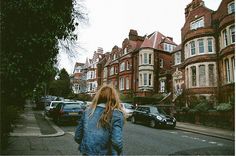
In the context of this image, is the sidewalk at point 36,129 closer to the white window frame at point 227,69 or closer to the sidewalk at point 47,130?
the sidewalk at point 47,130

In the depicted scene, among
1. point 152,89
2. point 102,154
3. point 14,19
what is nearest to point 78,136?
point 102,154

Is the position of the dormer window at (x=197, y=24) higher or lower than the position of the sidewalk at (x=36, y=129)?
higher

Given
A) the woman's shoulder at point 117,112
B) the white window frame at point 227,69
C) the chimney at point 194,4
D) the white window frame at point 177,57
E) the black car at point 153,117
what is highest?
the chimney at point 194,4

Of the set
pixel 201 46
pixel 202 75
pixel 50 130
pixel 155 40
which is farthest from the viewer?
pixel 155 40

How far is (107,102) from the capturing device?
381cm

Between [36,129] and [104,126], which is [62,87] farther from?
[104,126]

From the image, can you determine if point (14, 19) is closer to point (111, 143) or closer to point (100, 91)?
point (100, 91)

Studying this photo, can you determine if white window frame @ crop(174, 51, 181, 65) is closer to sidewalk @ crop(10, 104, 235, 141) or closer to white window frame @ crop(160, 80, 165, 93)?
white window frame @ crop(160, 80, 165, 93)

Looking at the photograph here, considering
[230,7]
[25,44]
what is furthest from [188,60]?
[25,44]

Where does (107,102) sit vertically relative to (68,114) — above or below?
above

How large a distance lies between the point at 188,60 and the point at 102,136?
2912 centimetres

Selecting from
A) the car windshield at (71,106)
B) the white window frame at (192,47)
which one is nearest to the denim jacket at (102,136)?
the car windshield at (71,106)

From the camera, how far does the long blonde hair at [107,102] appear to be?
367cm

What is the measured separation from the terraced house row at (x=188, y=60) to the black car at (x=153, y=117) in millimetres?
7214
